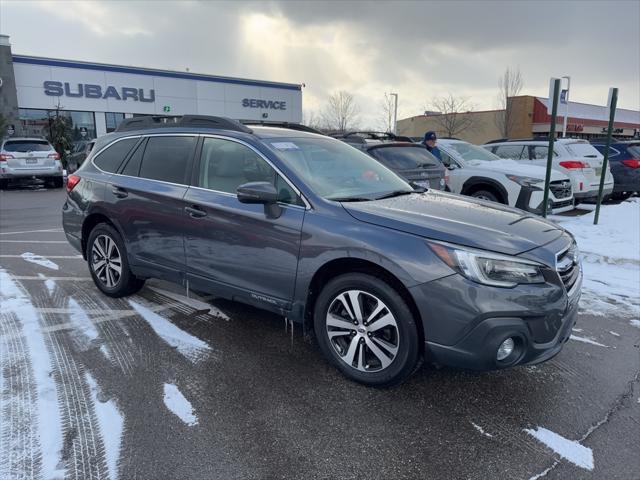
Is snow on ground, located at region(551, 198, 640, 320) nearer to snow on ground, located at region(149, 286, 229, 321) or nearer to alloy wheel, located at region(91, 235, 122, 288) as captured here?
snow on ground, located at region(149, 286, 229, 321)

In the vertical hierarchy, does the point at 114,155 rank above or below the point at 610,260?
above

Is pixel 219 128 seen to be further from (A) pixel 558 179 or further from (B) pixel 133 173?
(A) pixel 558 179

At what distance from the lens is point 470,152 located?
1017 centimetres

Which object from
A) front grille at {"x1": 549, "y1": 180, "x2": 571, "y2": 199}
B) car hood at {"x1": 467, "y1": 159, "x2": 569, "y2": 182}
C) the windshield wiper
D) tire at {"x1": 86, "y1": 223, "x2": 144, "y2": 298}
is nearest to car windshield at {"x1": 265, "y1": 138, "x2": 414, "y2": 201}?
the windshield wiper

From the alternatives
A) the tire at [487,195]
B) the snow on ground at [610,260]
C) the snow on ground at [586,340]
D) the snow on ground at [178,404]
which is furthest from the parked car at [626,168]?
the snow on ground at [178,404]

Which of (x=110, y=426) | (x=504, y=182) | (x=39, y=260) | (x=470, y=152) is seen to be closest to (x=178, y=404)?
(x=110, y=426)

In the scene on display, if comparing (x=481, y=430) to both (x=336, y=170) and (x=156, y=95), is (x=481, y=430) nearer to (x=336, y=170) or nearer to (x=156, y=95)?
(x=336, y=170)

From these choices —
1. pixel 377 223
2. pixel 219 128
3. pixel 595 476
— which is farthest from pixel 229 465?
pixel 219 128

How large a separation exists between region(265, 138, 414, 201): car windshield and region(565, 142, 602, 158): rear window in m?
7.91

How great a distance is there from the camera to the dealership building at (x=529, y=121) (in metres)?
40.5

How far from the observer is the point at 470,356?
2.76 meters

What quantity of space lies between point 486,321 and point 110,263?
376cm

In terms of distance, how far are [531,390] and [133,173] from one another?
12.9 feet

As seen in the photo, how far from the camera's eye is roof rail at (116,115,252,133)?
4.02 m
